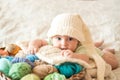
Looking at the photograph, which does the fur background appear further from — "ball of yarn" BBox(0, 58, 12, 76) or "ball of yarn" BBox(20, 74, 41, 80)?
"ball of yarn" BBox(20, 74, 41, 80)

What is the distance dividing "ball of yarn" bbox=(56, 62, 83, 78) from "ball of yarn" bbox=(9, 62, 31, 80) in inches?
4.7

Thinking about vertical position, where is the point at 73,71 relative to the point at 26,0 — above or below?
below

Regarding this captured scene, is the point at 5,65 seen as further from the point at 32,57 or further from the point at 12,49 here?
the point at 12,49

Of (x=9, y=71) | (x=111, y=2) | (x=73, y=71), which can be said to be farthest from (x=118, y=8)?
(x=9, y=71)

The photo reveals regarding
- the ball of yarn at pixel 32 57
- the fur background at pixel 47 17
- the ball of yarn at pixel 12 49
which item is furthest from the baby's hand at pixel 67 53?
the fur background at pixel 47 17

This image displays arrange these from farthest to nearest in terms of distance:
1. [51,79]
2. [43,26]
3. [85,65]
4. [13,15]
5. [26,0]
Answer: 1. [26,0]
2. [13,15]
3. [43,26]
4. [85,65]
5. [51,79]

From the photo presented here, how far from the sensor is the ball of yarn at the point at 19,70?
1.00 m

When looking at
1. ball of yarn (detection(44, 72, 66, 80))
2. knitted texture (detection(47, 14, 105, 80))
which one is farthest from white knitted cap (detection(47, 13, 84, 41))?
ball of yarn (detection(44, 72, 66, 80))

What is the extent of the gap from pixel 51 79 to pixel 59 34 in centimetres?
25

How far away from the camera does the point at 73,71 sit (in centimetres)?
107

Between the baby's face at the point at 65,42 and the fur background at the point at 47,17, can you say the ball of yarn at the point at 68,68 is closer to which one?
the baby's face at the point at 65,42

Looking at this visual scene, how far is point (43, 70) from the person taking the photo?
103cm

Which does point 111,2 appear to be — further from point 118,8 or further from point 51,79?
point 51,79

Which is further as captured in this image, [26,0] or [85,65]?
[26,0]
